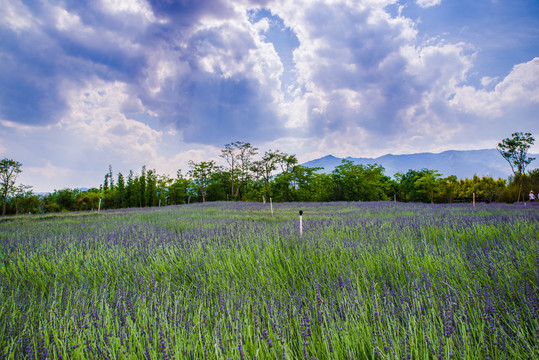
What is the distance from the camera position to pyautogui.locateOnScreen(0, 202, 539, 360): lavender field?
1247mm

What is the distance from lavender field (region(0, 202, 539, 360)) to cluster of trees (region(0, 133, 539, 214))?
84.3 feet

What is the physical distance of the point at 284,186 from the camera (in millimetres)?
33562

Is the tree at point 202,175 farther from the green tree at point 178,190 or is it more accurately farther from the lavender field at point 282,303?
the lavender field at point 282,303

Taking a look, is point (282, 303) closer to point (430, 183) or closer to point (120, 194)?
point (430, 183)

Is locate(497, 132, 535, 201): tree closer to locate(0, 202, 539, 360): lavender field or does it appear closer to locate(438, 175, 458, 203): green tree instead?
locate(438, 175, 458, 203): green tree

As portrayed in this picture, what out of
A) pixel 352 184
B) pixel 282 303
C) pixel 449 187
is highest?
pixel 352 184

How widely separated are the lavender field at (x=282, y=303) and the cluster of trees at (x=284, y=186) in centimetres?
2571

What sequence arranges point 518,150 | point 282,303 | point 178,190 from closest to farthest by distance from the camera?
point 282,303 → point 518,150 → point 178,190

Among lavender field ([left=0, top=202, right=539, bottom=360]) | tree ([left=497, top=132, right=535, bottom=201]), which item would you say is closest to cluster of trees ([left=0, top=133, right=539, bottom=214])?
tree ([left=497, top=132, right=535, bottom=201])

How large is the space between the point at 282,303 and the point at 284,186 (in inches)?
1256

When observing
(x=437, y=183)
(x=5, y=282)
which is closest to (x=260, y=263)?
(x=5, y=282)

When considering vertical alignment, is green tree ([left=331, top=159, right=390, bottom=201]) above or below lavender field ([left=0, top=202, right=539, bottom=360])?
above

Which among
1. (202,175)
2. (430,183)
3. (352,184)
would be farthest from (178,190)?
(430,183)

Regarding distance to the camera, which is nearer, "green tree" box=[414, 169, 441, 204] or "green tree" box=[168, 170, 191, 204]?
"green tree" box=[414, 169, 441, 204]
